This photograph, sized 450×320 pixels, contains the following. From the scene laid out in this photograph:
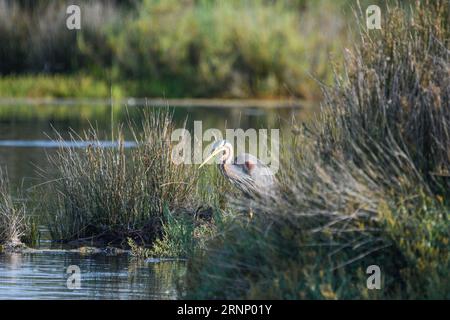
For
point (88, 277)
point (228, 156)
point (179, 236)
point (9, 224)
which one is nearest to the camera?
point (88, 277)

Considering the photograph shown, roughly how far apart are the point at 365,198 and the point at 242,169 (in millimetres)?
4276

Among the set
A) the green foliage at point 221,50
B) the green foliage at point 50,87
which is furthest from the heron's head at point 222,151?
the green foliage at point 221,50

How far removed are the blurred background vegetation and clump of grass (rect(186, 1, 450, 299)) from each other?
25513 millimetres

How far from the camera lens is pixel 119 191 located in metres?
13.0

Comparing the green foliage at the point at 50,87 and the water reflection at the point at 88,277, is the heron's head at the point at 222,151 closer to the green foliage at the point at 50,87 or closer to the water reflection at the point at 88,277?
the water reflection at the point at 88,277

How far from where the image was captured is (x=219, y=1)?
38188 mm

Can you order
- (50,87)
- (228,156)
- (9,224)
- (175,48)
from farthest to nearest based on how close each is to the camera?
1. (175,48)
2. (50,87)
3. (228,156)
4. (9,224)

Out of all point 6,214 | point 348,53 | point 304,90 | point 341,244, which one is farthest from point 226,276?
point 304,90

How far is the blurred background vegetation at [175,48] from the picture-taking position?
36156 millimetres

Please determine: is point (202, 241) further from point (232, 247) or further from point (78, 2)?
point (78, 2)

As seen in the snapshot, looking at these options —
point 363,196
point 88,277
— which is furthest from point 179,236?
point 363,196

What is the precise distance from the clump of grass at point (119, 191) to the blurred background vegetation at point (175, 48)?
22279mm

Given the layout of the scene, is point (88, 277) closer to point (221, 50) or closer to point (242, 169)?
point (242, 169)

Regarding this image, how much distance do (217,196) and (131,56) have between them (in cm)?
2386
